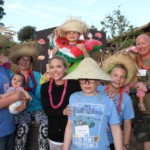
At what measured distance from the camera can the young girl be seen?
317 cm

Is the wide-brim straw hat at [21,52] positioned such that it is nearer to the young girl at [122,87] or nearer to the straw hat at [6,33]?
the straw hat at [6,33]

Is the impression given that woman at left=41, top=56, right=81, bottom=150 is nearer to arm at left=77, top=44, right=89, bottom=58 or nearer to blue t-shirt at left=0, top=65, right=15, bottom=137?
blue t-shirt at left=0, top=65, right=15, bottom=137

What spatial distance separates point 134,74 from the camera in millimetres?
3395

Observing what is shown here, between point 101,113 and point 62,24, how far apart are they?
2211 millimetres

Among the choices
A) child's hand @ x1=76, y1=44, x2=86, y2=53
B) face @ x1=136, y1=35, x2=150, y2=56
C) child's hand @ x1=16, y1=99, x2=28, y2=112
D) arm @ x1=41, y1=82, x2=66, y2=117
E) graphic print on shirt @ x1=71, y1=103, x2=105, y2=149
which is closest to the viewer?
graphic print on shirt @ x1=71, y1=103, x2=105, y2=149

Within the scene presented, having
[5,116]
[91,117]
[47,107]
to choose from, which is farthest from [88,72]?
[5,116]

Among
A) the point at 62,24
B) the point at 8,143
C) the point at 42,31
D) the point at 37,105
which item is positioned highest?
the point at 42,31

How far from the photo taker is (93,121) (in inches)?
110

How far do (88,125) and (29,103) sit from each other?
1.31 metres

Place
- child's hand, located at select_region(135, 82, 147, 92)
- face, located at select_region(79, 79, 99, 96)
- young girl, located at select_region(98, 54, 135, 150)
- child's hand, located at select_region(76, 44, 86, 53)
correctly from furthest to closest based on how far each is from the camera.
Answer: child's hand, located at select_region(76, 44, 86, 53), child's hand, located at select_region(135, 82, 147, 92), young girl, located at select_region(98, 54, 135, 150), face, located at select_region(79, 79, 99, 96)

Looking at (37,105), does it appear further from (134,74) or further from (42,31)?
(42,31)

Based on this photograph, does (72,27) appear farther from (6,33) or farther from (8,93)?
(8,93)

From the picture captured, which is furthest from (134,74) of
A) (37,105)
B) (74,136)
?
(37,105)

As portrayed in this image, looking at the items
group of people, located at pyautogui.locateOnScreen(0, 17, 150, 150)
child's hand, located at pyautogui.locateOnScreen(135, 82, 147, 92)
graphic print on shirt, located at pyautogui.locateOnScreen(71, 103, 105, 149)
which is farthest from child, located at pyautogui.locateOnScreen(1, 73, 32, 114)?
child's hand, located at pyautogui.locateOnScreen(135, 82, 147, 92)
